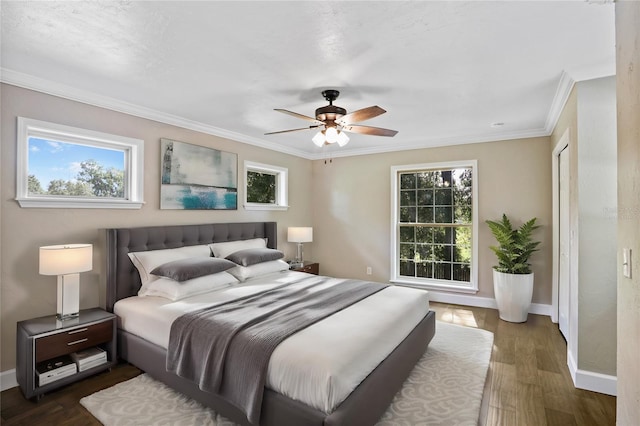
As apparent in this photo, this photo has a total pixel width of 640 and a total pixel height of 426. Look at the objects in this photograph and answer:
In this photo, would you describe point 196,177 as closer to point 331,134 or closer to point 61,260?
point 61,260

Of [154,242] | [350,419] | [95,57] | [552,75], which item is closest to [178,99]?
[95,57]

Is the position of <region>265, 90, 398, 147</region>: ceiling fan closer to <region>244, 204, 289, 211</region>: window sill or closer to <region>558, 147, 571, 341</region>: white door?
<region>244, 204, 289, 211</region>: window sill

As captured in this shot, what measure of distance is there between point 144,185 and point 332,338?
2765mm

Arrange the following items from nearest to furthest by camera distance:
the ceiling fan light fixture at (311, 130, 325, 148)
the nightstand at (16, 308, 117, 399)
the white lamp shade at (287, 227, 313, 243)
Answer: the nightstand at (16, 308, 117, 399) < the ceiling fan light fixture at (311, 130, 325, 148) < the white lamp shade at (287, 227, 313, 243)

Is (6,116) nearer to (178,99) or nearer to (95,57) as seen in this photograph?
(95,57)

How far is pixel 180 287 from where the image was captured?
295 centimetres

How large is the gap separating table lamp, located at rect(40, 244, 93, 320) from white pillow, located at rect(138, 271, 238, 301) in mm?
559

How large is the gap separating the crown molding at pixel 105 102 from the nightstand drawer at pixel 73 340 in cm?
206

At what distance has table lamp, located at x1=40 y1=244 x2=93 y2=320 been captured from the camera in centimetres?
249

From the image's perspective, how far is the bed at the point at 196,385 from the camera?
1750mm

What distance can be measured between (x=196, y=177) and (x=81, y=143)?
124 centimetres

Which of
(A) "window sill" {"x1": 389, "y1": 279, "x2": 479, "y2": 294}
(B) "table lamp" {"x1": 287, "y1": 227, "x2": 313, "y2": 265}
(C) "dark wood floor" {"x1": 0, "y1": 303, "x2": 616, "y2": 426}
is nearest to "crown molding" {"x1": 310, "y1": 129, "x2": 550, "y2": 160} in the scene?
(B) "table lamp" {"x1": 287, "y1": 227, "x2": 313, "y2": 265}

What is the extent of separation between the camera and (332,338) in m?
2.02

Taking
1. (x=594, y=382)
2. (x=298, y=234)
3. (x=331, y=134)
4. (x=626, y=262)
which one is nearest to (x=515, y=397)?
(x=594, y=382)
